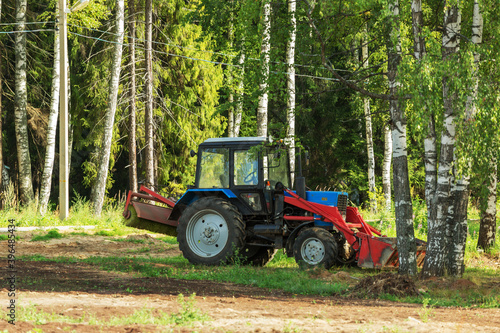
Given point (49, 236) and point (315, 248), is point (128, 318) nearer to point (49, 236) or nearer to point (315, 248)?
point (315, 248)

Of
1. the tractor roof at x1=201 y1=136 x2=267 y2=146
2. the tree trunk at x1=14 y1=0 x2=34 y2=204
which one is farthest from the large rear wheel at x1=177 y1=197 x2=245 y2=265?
the tree trunk at x1=14 y1=0 x2=34 y2=204

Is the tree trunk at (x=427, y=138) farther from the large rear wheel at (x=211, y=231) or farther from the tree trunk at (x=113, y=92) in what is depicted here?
the tree trunk at (x=113, y=92)

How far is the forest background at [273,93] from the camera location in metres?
9.42

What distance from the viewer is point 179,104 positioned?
2734 centimetres

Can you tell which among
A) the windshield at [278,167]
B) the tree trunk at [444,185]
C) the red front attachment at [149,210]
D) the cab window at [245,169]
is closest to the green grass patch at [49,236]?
the red front attachment at [149,210]

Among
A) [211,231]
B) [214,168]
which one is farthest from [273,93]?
[211,231]

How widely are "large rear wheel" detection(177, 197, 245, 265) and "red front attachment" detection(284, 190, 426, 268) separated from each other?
3.35ft

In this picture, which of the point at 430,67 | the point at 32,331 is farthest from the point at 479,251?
the point at 32,331

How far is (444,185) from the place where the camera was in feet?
33.4

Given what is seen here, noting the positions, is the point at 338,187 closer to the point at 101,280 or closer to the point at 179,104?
the point at 179,104

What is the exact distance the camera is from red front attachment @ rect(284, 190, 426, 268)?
11.2 metres

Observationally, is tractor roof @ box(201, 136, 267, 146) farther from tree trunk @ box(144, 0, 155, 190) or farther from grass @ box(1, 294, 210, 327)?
tree trunk @ box(144, 0, 155, 190)

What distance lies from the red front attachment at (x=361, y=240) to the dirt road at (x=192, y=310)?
246 cm

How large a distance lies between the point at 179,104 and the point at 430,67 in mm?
19637
